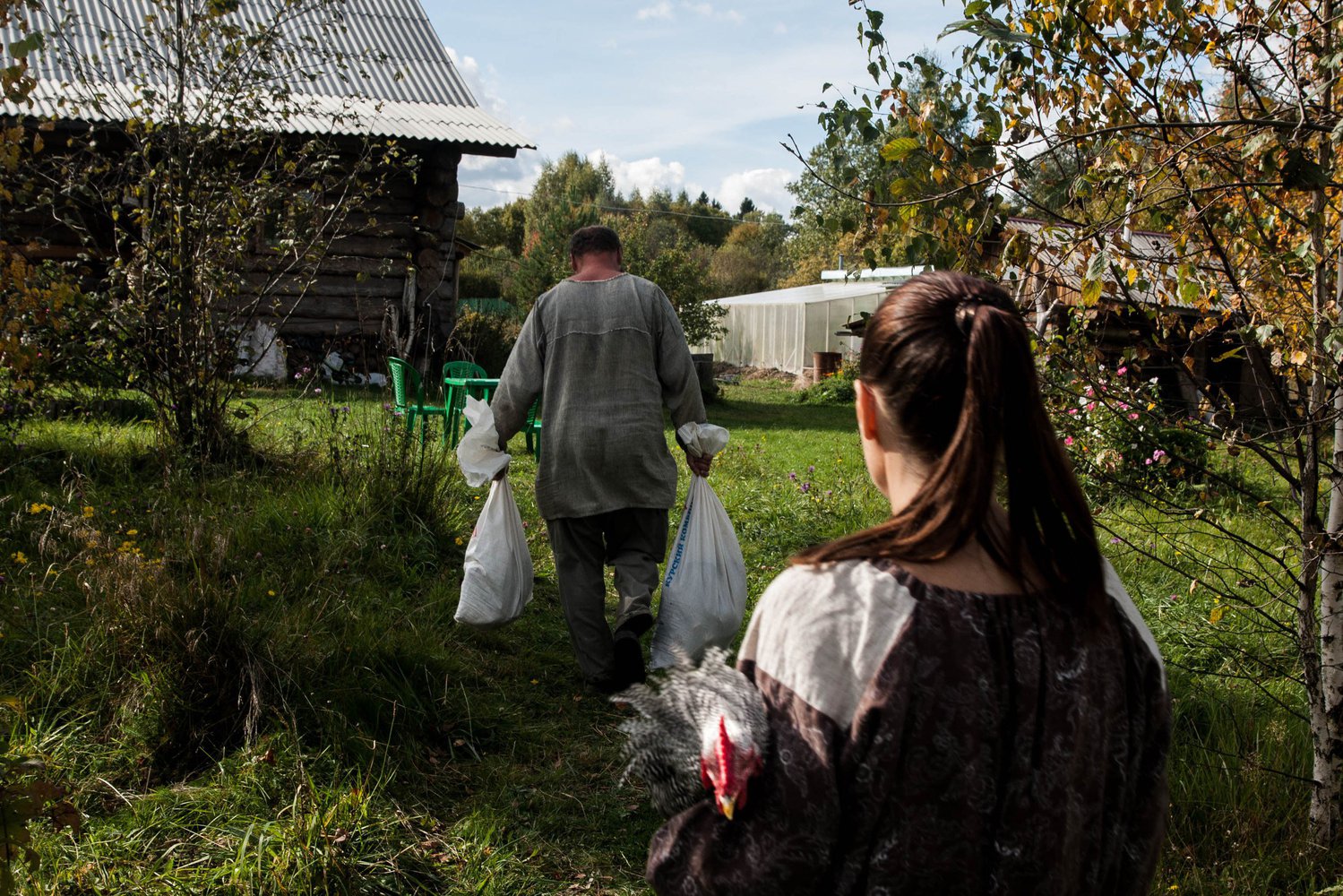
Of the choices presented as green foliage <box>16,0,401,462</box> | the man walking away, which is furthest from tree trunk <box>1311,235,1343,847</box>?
green foliage <box>16,0,401,462</box>

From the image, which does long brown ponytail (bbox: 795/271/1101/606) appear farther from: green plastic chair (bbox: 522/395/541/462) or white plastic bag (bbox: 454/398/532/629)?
green plastic chair (bbox: 522/395/541/462)

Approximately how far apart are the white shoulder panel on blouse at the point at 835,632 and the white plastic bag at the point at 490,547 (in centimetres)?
303

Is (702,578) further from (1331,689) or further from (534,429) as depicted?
(534,429)

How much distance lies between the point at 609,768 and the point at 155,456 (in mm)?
3622

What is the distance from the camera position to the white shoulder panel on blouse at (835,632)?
1.18 metres

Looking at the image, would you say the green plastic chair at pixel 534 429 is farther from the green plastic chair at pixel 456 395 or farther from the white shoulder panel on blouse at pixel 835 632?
the white shoulder panel on blouse at pixel 835 632

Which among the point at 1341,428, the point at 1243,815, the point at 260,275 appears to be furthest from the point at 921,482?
the point at 260,275

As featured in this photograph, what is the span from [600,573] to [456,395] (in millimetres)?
4408

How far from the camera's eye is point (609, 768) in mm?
3564

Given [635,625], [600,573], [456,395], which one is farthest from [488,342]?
[635,625]

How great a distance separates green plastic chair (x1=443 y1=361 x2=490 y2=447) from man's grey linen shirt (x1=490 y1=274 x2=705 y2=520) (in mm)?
3700

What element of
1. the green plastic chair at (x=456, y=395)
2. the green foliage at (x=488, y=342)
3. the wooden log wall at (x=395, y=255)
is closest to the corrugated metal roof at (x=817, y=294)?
the green foliage at (x=488, y=342)

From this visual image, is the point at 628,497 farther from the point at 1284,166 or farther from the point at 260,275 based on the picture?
the point at 260,275

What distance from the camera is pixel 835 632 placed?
1.19 metres
